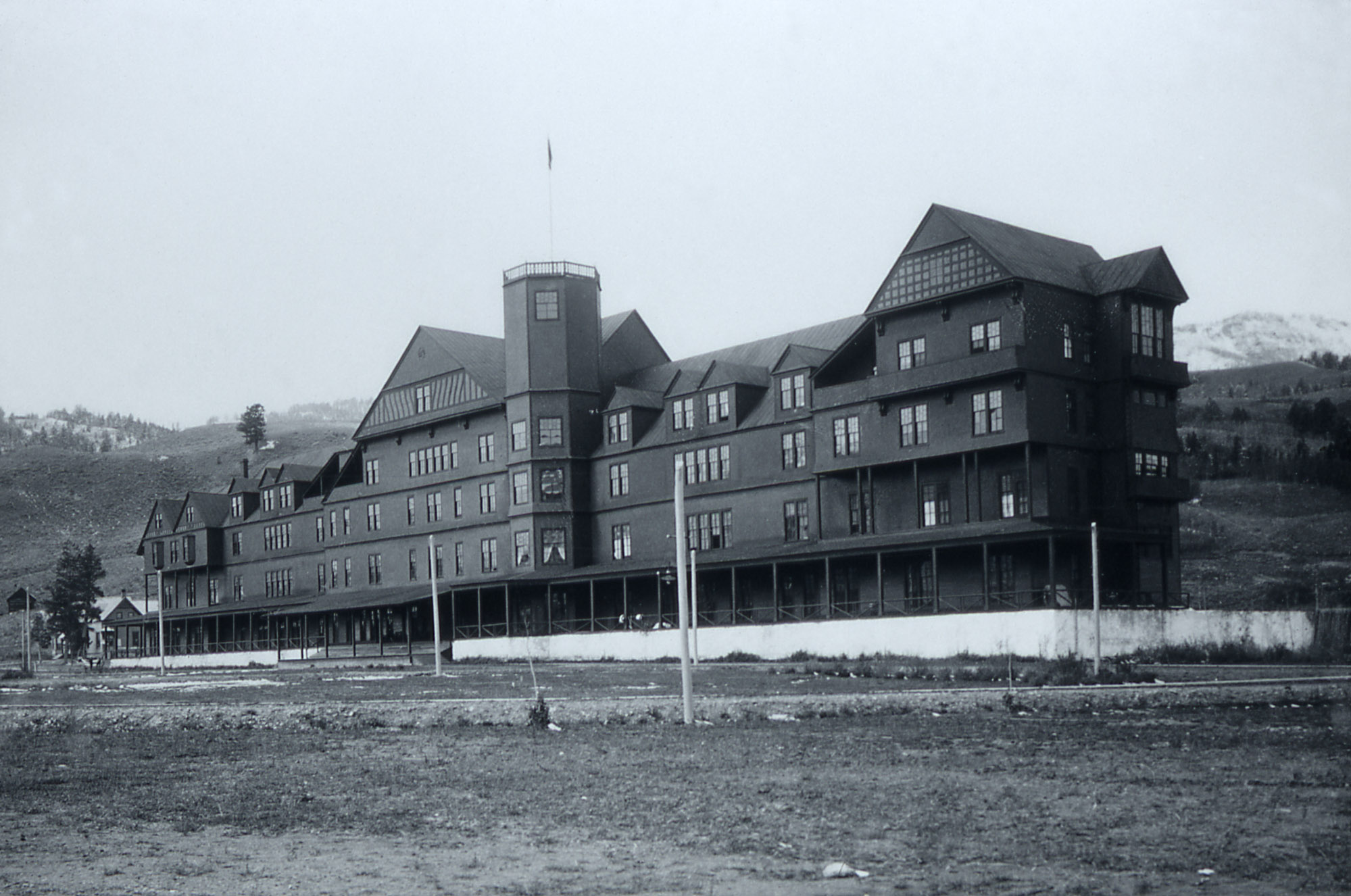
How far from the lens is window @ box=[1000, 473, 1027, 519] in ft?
174

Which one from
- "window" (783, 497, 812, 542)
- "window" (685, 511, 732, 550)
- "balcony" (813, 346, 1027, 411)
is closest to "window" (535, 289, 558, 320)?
"window" (685, 511, 732, 550)

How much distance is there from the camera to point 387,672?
57.2m

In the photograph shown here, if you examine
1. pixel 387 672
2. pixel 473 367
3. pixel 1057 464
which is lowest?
pixel 387 672

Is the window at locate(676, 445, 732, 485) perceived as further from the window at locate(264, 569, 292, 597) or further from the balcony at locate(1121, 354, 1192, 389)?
the window at locate(264, 569, 292, 597)

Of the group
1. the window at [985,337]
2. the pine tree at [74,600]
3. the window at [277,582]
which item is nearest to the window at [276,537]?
the window at [277,582]

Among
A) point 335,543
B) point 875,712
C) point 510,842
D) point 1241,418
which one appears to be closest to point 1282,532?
point 1241,418

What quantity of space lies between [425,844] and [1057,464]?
143 ft

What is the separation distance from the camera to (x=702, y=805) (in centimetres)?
1430

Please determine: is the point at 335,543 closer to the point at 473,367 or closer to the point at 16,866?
the point at 473,367

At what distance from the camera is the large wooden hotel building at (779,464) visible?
53531 millimetres

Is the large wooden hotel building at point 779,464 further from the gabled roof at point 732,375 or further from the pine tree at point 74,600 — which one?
the pine tree at point 74,600

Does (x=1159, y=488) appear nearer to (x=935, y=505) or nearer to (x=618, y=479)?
(x=935, y=505)

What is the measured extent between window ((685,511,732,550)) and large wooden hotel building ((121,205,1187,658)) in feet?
0.37

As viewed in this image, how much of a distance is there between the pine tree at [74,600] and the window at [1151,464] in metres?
82.4
